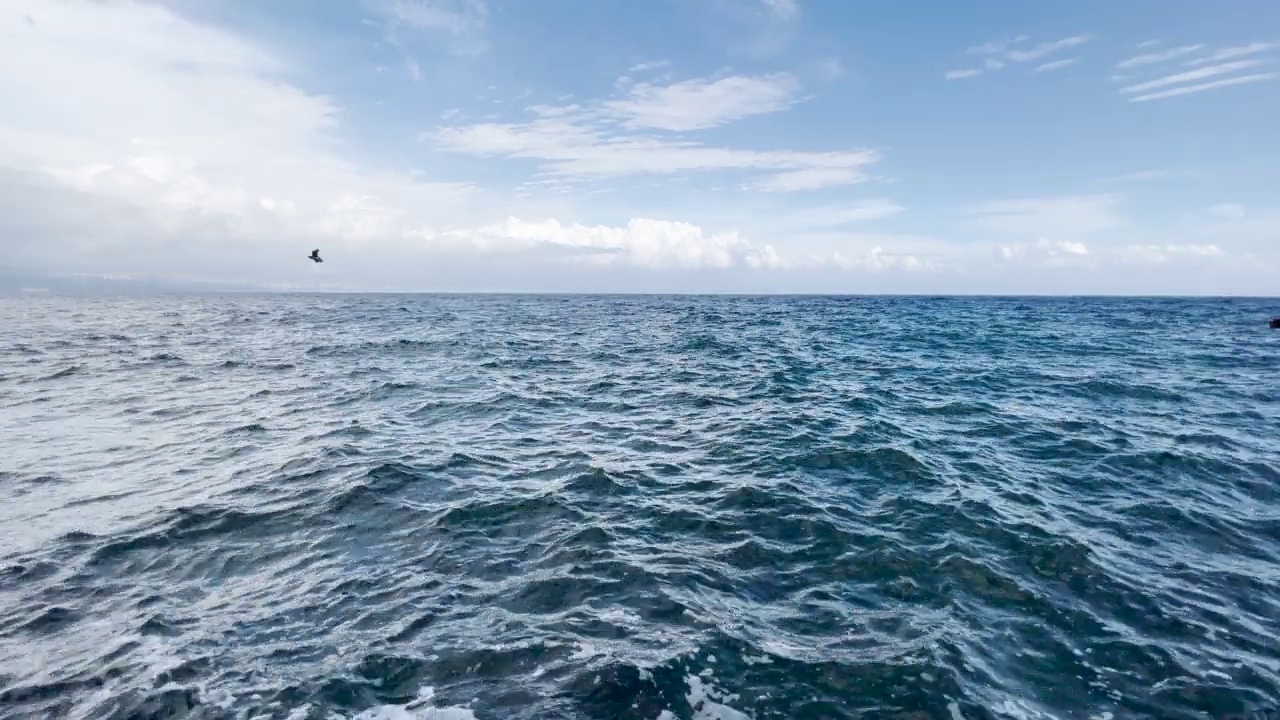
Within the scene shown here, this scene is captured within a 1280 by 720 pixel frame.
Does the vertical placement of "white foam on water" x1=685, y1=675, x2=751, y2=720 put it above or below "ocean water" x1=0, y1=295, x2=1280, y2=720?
below

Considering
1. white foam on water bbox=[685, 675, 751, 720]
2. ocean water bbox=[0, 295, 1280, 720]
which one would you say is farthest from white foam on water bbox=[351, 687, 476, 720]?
white foam on water bbox=[685, 675, 751, 720]

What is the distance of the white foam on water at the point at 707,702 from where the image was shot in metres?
7.15

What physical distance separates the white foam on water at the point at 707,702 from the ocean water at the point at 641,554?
49 mm

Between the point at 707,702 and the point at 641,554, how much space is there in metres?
3.62

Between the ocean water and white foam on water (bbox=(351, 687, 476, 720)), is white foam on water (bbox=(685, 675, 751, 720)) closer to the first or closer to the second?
the ocean water

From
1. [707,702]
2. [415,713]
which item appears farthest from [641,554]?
[415,713]

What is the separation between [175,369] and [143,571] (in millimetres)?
25274

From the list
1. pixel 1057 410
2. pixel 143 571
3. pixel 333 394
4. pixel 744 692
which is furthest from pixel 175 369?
pixel 1057 410

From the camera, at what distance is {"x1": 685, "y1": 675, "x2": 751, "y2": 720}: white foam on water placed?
715cm

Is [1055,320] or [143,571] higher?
[1055,320]

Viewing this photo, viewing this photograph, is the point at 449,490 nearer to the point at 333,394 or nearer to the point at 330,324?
the point at 333,394

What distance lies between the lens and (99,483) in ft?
46.9

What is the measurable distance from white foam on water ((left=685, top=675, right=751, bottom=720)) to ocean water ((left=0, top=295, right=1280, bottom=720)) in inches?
1.9

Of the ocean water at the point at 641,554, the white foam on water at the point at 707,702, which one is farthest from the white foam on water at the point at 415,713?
the white foam on water at the point at 707,702
